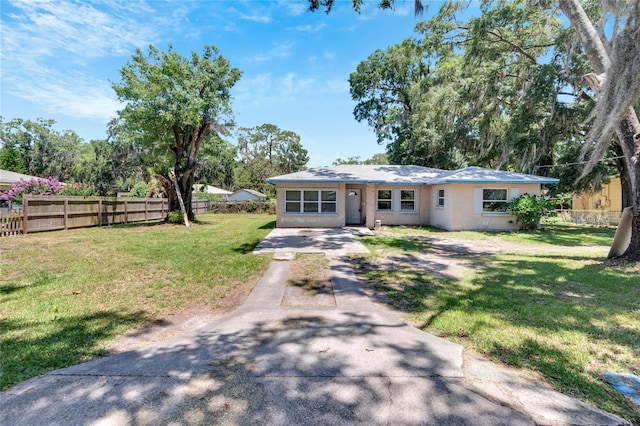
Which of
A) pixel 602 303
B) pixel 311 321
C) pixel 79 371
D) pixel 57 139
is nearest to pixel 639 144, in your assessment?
pixel 602 303

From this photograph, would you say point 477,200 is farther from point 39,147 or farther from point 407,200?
point 39,147

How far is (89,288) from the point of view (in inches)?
208

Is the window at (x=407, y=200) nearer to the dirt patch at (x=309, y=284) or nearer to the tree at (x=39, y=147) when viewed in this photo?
the dirt patch at (x=309, y=284)

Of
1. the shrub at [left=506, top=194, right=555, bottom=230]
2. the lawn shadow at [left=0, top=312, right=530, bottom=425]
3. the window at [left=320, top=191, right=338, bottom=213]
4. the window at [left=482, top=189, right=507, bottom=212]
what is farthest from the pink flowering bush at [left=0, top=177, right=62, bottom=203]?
the shrub at [left=506, top=194, right=555, bottom=230]

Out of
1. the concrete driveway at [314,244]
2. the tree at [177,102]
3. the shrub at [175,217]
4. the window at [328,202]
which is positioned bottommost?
the concrete driveway at [314,244]

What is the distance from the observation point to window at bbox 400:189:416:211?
16375 mm

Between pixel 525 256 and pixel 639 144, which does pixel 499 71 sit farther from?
pixel 525 256

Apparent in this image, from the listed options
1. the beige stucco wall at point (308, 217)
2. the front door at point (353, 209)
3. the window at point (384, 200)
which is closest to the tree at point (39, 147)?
the beige stucco wall at point (308, 217)

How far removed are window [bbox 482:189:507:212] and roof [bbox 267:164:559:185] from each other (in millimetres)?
714

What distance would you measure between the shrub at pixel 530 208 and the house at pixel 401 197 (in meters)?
0.50

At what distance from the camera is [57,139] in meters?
38.5

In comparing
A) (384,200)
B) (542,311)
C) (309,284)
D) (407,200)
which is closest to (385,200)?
(384,200)

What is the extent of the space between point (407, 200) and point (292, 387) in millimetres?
14870

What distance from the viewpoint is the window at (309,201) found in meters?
15.2
